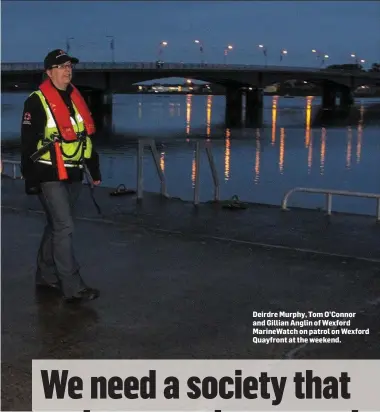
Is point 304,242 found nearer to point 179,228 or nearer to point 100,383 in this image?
point 179,228

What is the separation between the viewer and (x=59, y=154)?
5.25 meters

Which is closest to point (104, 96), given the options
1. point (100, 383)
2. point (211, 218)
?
point (211, 218)

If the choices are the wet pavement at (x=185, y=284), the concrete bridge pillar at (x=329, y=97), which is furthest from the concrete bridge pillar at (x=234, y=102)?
the wet pavement at (x=185, y=284)

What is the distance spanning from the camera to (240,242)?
7812 millimetres

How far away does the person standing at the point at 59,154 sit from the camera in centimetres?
523

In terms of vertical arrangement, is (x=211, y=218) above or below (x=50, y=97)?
below

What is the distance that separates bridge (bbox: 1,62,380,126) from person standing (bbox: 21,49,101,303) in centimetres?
5553

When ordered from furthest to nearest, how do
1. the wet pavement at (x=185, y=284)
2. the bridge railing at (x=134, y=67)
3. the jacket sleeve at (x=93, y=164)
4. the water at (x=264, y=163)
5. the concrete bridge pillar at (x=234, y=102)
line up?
the concrete bridge pillar at (x=234, y=102)
the bridge railing at (x=134, y=67)
the water at (x=264, y=163)
the jacket sleeve at (x=93, y=164)
the wet pavement at (x=185, y=284)

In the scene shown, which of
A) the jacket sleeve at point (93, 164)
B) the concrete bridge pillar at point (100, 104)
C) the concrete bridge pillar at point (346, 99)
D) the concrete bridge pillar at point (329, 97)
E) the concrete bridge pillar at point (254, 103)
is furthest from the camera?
the concrete bridge pillar at point (329, 97)

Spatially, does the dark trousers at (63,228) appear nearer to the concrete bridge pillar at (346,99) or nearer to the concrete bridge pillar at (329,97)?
the concrete bridge pillar at (346,99)

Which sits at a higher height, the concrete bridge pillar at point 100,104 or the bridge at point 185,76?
the bridge at point 185,76

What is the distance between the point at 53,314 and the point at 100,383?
54.0 inches

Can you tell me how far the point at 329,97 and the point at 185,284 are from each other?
109m

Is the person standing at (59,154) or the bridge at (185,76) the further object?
the bridge at (185,76)
